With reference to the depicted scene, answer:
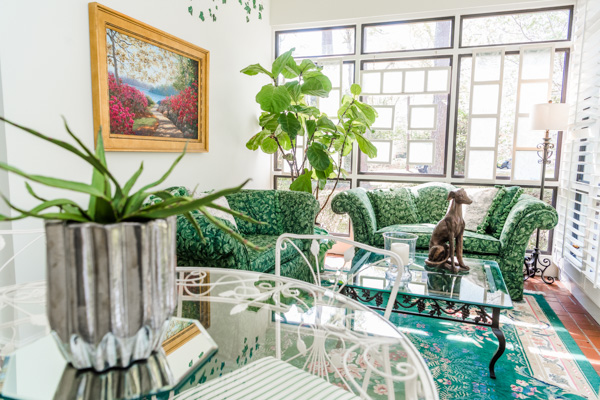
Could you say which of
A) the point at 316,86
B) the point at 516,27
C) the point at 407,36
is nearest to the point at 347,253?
the point at 316,86

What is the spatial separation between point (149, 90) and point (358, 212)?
201 cm

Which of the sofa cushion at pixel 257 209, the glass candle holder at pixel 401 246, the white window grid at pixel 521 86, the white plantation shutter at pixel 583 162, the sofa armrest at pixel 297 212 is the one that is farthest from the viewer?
the white window grid at pixel 521 86

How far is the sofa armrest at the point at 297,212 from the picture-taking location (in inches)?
131

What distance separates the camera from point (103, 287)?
70cm

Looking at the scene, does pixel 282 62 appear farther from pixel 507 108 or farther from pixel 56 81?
pixel 507 108

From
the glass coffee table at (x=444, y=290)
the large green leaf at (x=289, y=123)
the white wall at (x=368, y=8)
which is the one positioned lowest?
the glass coffee table at (x=444, y=290)

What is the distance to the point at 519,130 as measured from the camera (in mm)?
4113

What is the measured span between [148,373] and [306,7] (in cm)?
461

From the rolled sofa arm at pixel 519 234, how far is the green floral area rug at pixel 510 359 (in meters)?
0.31

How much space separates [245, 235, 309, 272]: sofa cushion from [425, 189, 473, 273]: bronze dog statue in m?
0.97

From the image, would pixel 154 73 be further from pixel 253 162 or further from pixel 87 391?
pixel 87 391

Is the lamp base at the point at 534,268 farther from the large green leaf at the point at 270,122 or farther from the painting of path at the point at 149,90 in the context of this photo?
the painting of path at the point at 149,90

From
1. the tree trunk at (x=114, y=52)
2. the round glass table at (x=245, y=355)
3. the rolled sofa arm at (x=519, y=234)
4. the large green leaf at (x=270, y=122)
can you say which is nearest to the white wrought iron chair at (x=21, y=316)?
the round glass table at (x=245, y=355)

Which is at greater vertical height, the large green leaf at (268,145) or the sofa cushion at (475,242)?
the large green leaf at (268,145)
